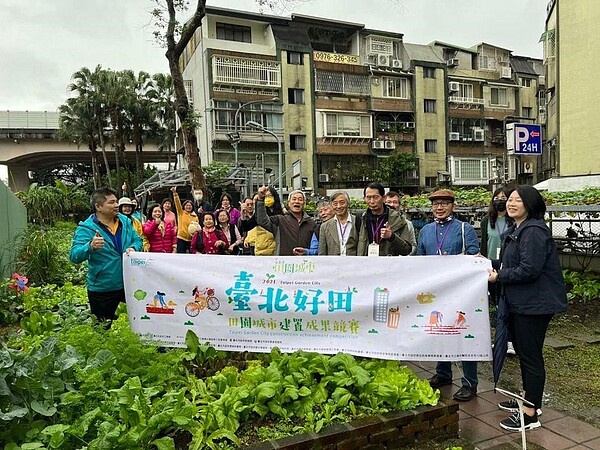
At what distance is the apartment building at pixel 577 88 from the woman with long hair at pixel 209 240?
1426cm

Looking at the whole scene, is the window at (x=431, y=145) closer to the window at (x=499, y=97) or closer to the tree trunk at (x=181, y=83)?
the window at (x=499, y=97)

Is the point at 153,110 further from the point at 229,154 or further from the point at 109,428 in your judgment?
the point at 109,428

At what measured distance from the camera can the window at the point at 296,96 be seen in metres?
33.5

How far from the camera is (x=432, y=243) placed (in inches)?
167

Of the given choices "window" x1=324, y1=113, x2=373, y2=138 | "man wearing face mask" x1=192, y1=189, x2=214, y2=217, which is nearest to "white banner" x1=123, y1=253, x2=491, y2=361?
"man wearing face mask" x1=192, y1=189, x2=214, y2=217

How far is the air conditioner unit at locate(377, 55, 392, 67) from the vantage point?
36031 millimetres

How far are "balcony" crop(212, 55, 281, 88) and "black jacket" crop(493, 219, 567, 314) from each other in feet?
97.6

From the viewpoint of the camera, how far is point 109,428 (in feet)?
8.65

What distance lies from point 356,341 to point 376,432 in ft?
2.87

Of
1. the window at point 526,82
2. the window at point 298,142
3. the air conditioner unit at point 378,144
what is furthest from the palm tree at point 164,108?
the window at point 526,82

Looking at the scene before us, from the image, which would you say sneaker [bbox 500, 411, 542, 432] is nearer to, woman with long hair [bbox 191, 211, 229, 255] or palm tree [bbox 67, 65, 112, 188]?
woman with long hair [bbox 191, 211, 229, 255]

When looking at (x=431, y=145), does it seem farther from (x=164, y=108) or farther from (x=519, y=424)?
(x=519, y=424)

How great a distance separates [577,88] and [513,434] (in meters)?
16.5

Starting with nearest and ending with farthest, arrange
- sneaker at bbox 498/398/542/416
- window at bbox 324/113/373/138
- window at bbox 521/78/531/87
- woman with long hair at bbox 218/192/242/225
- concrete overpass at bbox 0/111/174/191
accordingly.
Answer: sneaker at bbox 498/398/542/416 < woman with long hair at bbox 218/192/242/225 < window at bbox 324/113/373/138 < concrete overpass at bbox 0/111/174/191 < window at bbox 521/78/531/87
